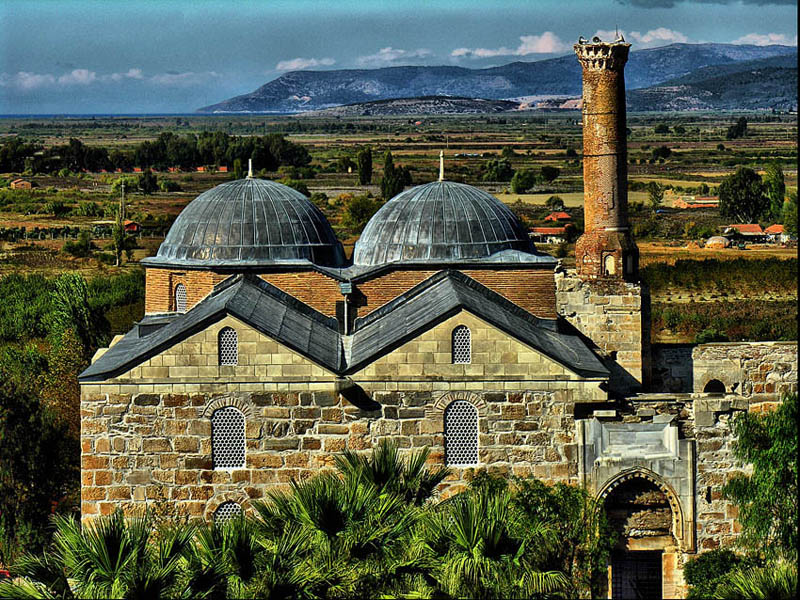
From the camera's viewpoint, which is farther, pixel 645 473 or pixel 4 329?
pixel 4 329

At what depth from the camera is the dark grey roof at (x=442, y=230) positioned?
91.4ft

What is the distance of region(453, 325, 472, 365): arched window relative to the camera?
2356 centimetres

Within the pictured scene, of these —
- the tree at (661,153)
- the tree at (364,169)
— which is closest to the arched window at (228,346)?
the tree at (364,169)

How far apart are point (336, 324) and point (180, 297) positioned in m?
3.87

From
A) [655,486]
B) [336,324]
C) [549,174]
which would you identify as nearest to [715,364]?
[655,486]

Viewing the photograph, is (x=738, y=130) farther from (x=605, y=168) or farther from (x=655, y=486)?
(x=655, y=486)

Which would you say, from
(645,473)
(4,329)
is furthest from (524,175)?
(645,473)

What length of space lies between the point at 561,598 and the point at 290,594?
4045mm

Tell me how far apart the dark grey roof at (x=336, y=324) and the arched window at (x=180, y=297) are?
1.65ft

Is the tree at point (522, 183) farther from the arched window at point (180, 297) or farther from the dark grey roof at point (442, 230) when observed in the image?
the arched window at point (180, 297)

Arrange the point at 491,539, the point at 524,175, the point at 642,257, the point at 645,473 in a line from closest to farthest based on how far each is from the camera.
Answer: the point at 491,539, the point at 645,473, the point at 642,257, the point at 524,175

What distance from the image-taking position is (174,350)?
23.1m

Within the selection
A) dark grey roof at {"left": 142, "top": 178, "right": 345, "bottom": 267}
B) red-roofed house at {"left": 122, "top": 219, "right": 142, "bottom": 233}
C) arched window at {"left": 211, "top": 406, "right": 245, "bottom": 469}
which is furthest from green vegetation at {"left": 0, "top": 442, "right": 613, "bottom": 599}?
red-roofed house at {"left": 122, "top": 219, "right": 142, "bottom": 233}

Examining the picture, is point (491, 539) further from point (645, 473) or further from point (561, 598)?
point (645, 473)
